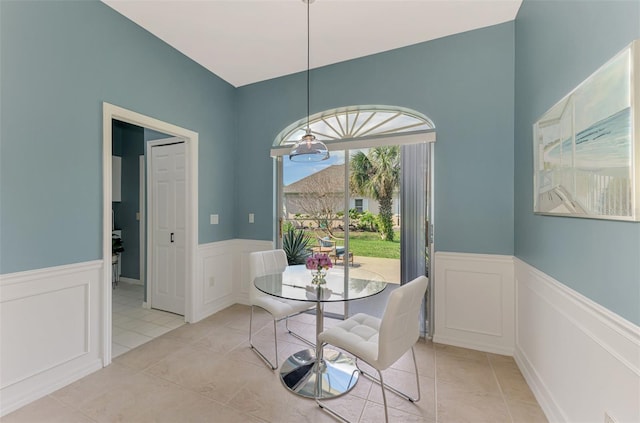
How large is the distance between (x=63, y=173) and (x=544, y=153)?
131 inches

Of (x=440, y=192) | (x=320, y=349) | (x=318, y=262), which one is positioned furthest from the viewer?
(x=440, y=192)

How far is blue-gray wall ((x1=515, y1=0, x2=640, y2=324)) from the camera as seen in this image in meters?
1.06

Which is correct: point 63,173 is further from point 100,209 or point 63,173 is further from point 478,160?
point 478,160

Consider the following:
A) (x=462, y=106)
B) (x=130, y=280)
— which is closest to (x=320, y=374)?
(x=462, y=106)

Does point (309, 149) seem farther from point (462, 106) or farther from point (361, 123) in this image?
point (462, 106)

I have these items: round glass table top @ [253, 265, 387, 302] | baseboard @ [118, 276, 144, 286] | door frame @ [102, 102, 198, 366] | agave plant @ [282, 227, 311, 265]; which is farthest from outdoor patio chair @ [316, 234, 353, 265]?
baseboard @ [118, 276, 144, 286]

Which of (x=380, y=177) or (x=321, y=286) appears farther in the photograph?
(x=380, y=177)

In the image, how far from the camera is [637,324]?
996mm

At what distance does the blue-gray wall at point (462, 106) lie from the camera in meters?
2.41

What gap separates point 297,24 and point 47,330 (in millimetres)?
3111

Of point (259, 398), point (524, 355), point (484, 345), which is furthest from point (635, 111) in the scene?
point (259, 398)

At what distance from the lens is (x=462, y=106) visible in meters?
2.54

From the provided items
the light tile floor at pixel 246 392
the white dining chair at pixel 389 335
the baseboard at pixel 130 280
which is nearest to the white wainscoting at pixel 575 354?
the light tile floor at pixel 246 392

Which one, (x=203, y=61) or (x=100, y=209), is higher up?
(x=203, y=61)
